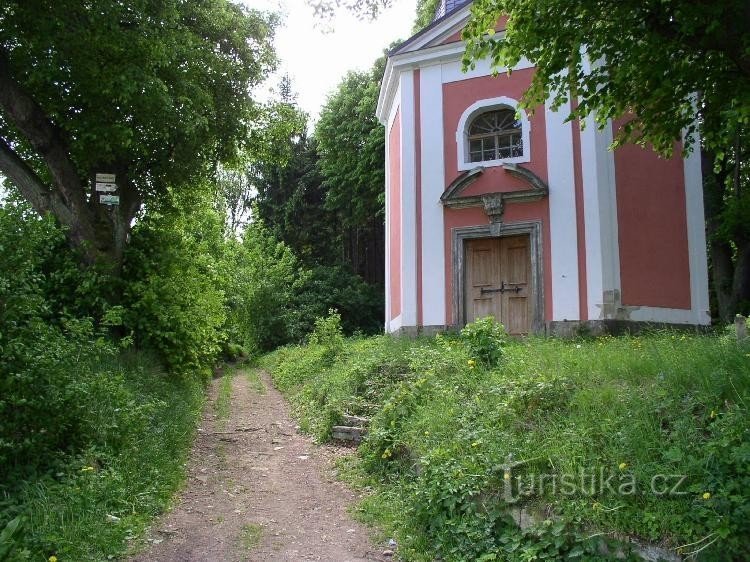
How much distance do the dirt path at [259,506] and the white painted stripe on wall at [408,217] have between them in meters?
4.11

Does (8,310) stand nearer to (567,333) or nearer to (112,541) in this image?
(112,541)

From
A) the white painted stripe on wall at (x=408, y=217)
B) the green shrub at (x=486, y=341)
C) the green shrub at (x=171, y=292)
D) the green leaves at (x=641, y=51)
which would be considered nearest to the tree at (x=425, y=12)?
the white painted stripe on wall at (x=408, y=217)

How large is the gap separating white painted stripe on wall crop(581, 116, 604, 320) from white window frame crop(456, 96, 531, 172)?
1.07 meters

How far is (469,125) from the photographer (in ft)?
41.3

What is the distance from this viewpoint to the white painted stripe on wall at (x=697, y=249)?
12000 mm

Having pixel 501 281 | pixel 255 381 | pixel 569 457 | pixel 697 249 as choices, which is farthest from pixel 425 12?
pixel 569 457

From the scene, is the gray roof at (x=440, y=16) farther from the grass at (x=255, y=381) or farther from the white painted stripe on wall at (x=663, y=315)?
the grass at (x=255, y=381)

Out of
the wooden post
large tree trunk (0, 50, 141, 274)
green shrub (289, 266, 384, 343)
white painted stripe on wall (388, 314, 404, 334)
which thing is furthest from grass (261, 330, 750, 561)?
green shrub (289, 266, 384, 343)

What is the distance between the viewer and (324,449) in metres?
7.84

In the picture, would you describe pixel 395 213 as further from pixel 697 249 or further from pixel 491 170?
pixel 697 249

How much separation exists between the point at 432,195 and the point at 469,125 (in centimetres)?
164

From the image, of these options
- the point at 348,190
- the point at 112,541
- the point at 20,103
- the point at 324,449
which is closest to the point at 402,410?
the point at 324,449

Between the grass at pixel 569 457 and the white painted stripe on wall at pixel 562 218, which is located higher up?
the white painted stripe on wall at pixel 562 218

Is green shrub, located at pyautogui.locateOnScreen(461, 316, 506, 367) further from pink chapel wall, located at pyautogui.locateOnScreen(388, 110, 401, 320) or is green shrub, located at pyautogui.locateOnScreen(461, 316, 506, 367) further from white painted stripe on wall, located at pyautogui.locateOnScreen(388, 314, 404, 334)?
pink chapel wall, located at pyautogui.locateOnScreen(388, 110, 401, 320)
